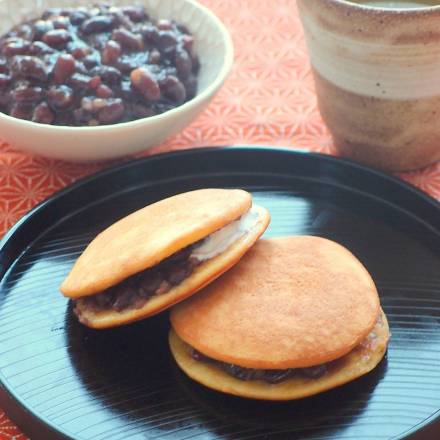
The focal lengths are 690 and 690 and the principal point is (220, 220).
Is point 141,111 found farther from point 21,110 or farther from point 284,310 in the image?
point 284,310

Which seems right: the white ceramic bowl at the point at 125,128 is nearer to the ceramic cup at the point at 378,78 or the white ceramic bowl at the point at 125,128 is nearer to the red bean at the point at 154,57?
the red bean at the point at 154,57

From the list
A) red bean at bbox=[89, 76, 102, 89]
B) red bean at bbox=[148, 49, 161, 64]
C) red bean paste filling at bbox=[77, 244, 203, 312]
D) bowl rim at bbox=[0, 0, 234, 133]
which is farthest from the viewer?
red bean at bbox=[148, 49, 161, 64]

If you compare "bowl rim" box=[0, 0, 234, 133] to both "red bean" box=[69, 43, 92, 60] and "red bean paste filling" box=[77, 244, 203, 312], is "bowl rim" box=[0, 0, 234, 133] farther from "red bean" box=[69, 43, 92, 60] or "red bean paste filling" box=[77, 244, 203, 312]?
"red bean paste filling" box=[77, 244, 203, 312]

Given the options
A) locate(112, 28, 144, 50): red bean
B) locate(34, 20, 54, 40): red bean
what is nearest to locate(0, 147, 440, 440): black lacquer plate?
locate(112, 28, 144, 50): red bean

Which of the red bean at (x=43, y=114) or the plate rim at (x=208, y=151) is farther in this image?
the red bean at (x=43, y=114)

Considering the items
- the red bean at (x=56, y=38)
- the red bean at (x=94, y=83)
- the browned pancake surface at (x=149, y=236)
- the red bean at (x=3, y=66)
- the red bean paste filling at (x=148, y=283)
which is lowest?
the red bean paste filling at (x=148, y=283)

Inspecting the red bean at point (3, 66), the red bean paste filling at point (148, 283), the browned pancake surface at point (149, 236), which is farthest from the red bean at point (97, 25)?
the red bean paste filling at point (148, 283)

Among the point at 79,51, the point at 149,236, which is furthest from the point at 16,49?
the point at 149,236
